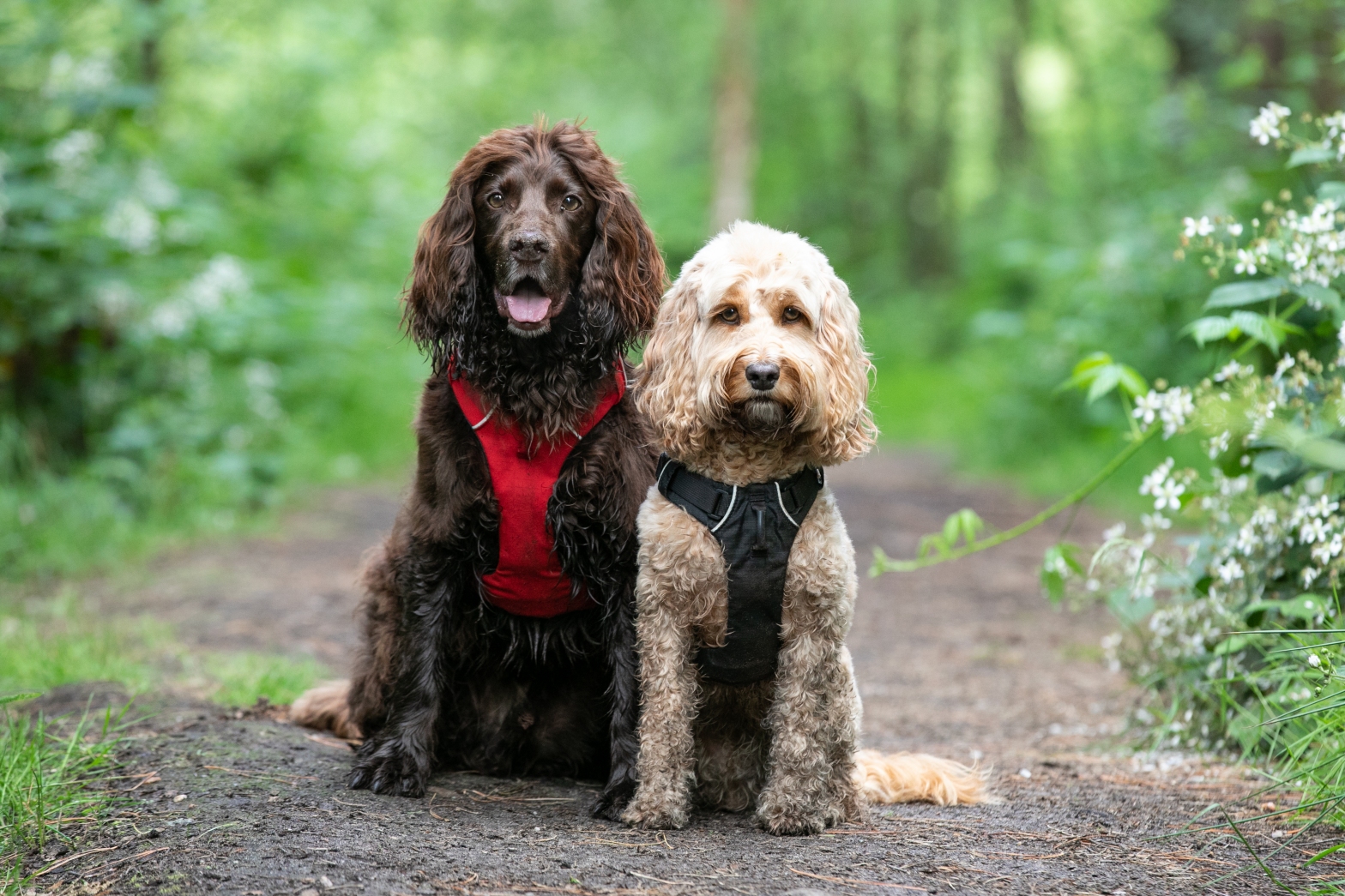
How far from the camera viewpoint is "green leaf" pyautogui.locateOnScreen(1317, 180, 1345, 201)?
12.2 ft

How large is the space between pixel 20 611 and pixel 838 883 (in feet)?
15.1

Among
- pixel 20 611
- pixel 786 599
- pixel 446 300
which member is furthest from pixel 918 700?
pixel 20 611

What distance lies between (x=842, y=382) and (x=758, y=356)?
0.28 metres

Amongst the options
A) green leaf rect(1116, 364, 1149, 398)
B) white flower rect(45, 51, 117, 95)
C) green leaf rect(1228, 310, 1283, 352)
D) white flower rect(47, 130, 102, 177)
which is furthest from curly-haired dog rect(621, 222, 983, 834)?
white flower rect(45, 51, 117, 95)

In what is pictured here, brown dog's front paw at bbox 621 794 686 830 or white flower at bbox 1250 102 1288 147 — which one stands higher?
white flower at bbox 1250 102 1288 147

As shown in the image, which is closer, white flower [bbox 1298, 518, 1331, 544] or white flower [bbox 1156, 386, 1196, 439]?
white flower [bbox 1298, 518, 1331, 544]

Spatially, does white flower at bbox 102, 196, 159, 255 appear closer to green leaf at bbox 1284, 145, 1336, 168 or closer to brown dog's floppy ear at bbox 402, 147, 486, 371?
brown dog's floppy ear at bbox 402, 147, 486, 371

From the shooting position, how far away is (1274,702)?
3604mm

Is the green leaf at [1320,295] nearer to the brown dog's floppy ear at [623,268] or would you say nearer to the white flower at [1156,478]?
the white flower at [1156,478]

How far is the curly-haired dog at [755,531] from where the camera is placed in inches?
118

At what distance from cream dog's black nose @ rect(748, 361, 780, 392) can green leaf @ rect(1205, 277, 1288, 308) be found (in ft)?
5.26

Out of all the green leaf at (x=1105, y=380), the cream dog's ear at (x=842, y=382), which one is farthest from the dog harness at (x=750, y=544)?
the green leaf at (x=1105, y=380)

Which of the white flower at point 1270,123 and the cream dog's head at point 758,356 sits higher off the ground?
the white flower at point 1270,123

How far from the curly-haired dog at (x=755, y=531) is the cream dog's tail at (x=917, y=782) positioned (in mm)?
365
